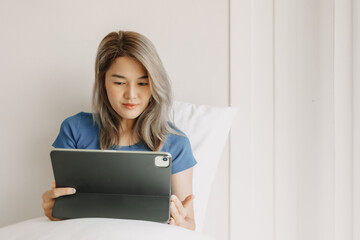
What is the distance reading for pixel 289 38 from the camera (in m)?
1.37

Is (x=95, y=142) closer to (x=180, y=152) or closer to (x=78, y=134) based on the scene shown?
(x=78, y=134)

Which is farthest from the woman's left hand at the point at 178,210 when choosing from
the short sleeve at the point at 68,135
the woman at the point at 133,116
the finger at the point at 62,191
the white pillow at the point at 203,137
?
the short sleeve at the point at 68,135

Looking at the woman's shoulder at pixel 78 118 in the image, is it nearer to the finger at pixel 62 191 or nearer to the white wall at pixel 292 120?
the finger at pixel 62 191

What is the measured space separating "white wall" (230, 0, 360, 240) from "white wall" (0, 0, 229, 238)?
84 millimetres

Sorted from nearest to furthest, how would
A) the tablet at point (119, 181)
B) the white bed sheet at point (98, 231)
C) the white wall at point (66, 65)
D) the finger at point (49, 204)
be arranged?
the white bed sheet at point (98, 231) < the tablet at point (119, 181) < the finger at point (49, 204) < the white wall at point (66, 65)

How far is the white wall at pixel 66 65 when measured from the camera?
146 cm

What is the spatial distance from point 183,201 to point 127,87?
1.37 ft

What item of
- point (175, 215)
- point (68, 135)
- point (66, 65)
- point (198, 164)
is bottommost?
point (175, 215)

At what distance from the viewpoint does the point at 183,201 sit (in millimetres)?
1142

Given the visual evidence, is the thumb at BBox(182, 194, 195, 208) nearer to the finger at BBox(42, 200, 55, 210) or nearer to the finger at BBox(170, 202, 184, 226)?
the finger at BBox(170, 202, 184, 226)

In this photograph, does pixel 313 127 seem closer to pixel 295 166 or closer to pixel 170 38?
pixel 295 166

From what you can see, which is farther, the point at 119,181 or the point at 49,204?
the point at 49,204

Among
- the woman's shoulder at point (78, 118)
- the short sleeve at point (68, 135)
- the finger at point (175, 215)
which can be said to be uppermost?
the woman's shoulder at point (78, 118)

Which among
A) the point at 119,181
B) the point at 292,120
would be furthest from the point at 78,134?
the point at 292,120
